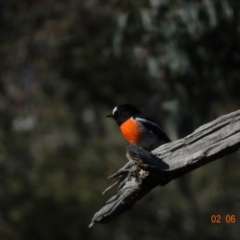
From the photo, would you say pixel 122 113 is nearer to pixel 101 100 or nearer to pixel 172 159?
Result: pixel 172 159

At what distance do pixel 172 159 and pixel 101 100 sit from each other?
18.4 feet

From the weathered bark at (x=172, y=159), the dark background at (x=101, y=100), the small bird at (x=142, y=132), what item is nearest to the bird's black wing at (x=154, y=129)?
the small bird at (x=142, y=132)

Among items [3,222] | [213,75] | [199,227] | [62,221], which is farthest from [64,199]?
[213,75]

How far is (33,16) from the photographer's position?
927 centimetres

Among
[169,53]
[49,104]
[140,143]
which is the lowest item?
[140,143]

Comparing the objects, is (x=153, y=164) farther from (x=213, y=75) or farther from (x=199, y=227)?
(x=199, y=227)

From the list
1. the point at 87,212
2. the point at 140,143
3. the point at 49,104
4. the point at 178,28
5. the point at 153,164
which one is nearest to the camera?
the point at 153,164

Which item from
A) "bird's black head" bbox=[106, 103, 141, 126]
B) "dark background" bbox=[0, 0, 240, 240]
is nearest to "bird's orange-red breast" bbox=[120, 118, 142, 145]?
"bird's black head" bbox=[106, 103, 141, 126]

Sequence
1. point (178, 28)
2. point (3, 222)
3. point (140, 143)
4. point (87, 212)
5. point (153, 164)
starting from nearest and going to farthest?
point (153, 164) < point (140, 143) < point (178, 28) < point (3, 222) < point (87, 212)

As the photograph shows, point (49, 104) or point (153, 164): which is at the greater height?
point (49, 104)

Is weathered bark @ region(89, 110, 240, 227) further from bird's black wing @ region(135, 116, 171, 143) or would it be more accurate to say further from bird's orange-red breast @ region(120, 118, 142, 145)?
bird's black wing @ region(135, 116, 171, 143)

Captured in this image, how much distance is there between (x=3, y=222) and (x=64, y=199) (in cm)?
129

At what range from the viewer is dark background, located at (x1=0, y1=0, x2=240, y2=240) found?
24.7ft

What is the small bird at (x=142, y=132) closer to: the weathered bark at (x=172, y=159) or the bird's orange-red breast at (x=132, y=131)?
the bird's orange-red breast at (x=132, y=131)
